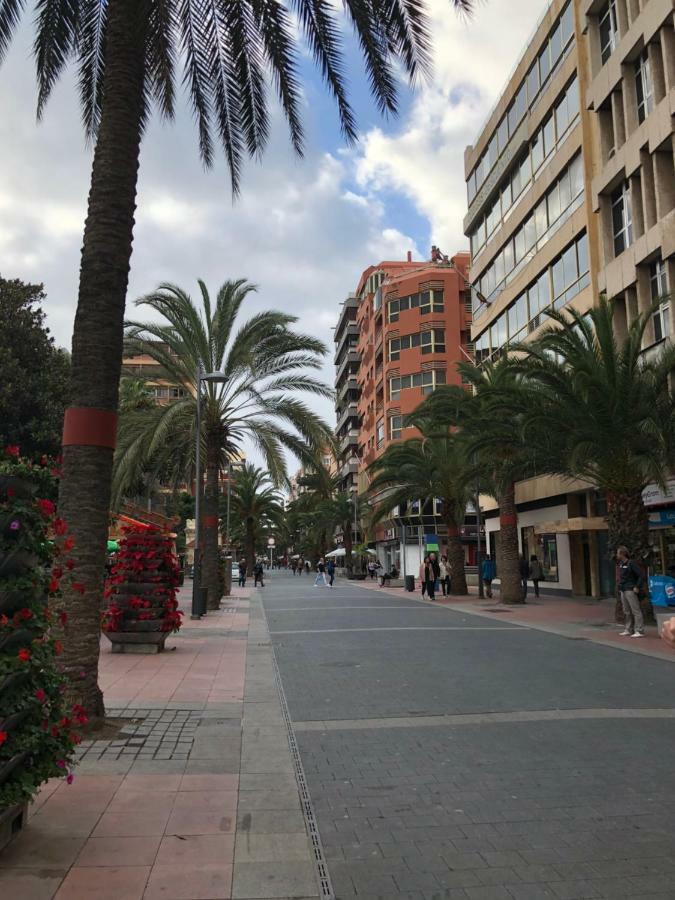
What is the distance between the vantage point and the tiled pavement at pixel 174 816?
3625 mm

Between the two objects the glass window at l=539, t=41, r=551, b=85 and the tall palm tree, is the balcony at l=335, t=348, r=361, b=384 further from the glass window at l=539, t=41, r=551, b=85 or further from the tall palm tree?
the tall palm tree

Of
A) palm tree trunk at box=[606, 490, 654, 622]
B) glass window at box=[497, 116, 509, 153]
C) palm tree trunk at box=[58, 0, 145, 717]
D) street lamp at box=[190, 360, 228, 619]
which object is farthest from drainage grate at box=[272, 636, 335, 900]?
glass window at box=[497, 116, 509, 153]

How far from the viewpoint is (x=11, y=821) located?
3852 mm

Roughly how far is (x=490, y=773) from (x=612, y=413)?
12.4m

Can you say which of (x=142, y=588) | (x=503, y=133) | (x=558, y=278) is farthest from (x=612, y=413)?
(x=503, y=133)

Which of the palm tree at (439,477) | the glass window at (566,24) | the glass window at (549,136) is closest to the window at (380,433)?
the palm tree at (439,477)

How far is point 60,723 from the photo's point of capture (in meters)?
3.92

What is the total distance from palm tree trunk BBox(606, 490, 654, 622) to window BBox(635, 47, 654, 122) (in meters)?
12.2

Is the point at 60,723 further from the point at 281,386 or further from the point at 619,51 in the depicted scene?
the point at 619,51

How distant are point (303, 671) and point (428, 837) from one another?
264 inches

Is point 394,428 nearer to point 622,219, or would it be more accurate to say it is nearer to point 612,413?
point 622,219

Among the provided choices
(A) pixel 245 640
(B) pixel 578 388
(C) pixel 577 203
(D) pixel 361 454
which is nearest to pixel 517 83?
(C) pixel 577 203

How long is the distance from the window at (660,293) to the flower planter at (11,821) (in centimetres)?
2070

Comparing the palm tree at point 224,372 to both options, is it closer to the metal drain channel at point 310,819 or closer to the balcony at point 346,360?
the metal drain channel at point 310,819
